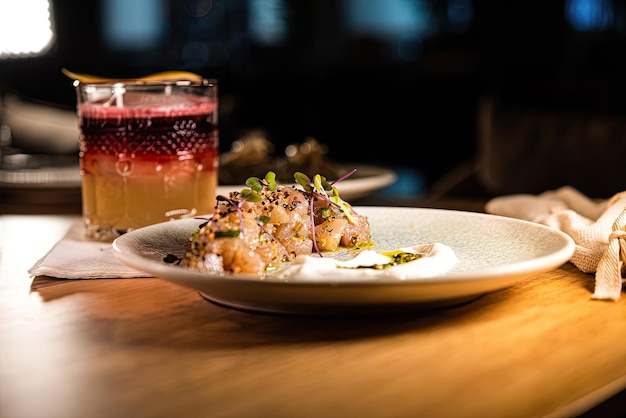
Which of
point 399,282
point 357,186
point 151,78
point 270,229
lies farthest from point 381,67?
point 399,282

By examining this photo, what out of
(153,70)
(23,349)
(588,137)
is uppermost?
(23,349)

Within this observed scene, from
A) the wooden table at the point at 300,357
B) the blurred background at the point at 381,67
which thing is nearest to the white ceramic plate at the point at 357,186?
the wooden table at the point at 300,357

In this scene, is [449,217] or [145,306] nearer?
[145,306]

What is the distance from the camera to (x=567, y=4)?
5.12 meters

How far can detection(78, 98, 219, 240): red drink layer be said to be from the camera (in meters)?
1.54

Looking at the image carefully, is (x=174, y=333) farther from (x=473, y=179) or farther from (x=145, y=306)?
(x=473, y=179)

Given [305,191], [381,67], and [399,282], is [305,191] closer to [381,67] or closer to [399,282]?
[399,282]

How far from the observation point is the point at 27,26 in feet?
16.4

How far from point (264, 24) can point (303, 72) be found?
A: 0.95 metres

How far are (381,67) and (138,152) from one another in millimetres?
5041

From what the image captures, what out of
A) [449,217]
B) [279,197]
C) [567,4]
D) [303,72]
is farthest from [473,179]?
[303,72]

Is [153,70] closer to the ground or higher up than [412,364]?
closer to the ground

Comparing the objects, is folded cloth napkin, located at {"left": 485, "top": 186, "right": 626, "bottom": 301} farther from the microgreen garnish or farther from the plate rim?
the microgreen garnish

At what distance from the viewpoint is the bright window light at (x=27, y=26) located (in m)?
4.89
